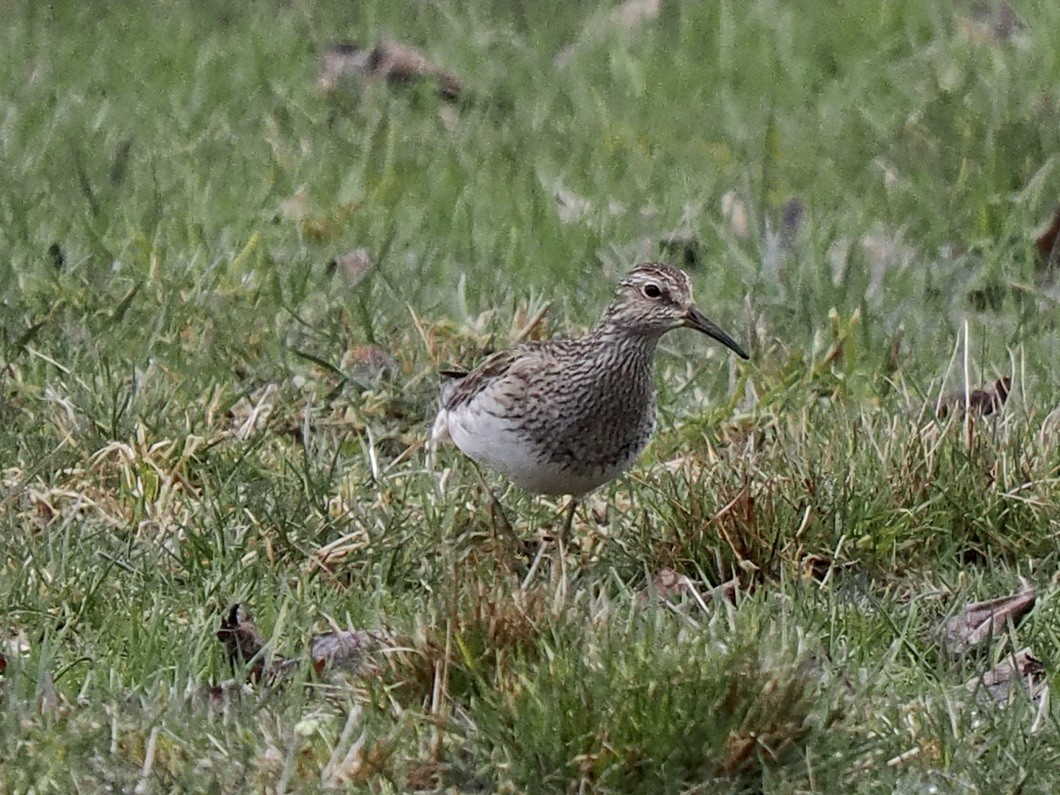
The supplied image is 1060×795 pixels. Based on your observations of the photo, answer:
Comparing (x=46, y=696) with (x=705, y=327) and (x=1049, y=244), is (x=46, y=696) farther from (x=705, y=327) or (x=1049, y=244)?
(x=1049, y=244)

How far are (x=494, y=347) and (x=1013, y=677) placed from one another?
2596mm

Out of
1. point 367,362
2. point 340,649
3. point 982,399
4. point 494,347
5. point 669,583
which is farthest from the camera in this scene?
point 494,347

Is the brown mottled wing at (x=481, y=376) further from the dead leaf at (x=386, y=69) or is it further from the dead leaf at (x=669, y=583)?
the dead leaf at (x=386, y=69)

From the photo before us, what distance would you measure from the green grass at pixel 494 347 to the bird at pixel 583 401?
154 mm

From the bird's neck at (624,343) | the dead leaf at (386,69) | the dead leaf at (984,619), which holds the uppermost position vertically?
the bird's neck at (624,343)

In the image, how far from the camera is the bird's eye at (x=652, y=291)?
17.1 ft

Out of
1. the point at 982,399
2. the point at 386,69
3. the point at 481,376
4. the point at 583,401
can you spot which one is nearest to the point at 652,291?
the point at 583,401

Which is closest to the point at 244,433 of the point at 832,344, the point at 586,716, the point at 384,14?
the point at 832,344

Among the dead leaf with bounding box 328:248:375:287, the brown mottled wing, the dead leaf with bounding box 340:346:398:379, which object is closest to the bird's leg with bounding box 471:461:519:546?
the brown mottled wing

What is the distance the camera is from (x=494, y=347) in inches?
249

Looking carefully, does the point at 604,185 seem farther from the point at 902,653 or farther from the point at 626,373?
the point at 902,653

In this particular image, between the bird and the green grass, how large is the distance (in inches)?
6.0

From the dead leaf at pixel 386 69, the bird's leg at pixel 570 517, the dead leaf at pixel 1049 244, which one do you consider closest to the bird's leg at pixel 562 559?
the bird's leg at pixel 570 517

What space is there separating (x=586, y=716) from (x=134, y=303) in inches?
129
